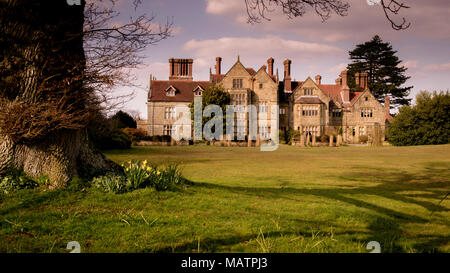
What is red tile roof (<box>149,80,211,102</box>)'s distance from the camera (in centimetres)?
4631

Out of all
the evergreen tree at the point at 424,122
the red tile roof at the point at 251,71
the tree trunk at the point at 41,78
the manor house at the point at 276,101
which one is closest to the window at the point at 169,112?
the manor house at the point at 276,101

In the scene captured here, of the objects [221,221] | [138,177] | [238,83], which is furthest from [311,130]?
[221,221]

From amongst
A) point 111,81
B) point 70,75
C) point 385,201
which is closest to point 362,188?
point 385,201

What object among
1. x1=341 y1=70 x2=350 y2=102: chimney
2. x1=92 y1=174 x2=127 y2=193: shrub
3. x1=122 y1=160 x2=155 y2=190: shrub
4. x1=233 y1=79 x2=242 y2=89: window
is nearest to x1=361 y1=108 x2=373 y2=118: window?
x1=341 y1=70 x2=350 y2=102: chimney

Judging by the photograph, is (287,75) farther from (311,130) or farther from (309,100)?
(311,130)

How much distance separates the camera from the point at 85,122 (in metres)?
5.68

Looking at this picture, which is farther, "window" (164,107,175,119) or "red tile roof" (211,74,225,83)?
"red tile roof" (211,74,225,83)

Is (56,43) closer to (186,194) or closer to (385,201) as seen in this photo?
(186,194)

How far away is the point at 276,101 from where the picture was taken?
4572 cm

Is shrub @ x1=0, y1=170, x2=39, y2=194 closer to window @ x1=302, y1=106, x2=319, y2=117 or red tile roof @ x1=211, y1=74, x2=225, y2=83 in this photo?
red tile roof @ x1=211, y1=74, x2=225, y2=83

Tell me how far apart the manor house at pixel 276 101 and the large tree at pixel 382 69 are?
1253 cm

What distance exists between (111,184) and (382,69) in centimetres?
6739
